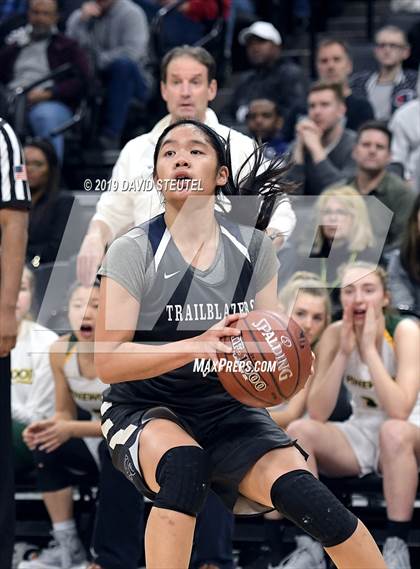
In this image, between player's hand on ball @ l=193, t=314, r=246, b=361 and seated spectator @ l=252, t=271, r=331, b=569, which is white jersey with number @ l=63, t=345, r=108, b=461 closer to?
seated spectator @ l=252, t=271, r=331, b=569

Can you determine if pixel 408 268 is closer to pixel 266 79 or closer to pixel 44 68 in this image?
pixel 266 79

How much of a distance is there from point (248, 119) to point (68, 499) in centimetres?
357

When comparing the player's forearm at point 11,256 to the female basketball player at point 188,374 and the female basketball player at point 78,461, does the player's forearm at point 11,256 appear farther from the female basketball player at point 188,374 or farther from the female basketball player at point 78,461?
the female basketball player at point 188,374

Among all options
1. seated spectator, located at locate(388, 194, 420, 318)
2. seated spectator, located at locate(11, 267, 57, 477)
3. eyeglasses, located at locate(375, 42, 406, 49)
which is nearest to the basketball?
seated spectator, located at locate(11, 267, 57, 477)

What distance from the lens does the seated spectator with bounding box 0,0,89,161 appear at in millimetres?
9117

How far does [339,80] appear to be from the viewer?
884cm

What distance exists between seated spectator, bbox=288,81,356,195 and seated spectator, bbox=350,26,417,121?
1.01 meters

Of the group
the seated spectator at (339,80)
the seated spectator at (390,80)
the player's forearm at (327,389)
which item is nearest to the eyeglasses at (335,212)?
the player's forearm at (327,389)

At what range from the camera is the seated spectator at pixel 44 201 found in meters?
7.63

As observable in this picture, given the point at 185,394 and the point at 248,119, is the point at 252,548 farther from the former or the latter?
the point at 248,119

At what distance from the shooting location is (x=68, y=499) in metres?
5.93

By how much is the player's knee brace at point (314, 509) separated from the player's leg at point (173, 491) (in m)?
0.26

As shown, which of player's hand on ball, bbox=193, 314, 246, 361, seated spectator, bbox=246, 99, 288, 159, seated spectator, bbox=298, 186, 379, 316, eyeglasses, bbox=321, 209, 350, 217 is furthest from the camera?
seated spectator, bbox=246, 99, 288, 159

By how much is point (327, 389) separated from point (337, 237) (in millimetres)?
1230
